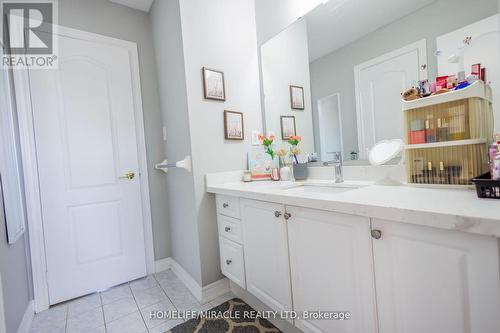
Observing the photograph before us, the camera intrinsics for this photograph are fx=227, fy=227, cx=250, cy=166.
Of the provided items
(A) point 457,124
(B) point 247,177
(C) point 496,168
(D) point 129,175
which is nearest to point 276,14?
(B) point 247,177

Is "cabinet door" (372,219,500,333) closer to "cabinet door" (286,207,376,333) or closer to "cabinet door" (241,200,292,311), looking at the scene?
"cabinet door" (286,207,376,333)

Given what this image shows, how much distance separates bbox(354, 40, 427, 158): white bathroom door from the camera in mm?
1139

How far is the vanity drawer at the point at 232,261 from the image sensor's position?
1.52 meters

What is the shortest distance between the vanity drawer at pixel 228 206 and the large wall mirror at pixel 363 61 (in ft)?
2.22

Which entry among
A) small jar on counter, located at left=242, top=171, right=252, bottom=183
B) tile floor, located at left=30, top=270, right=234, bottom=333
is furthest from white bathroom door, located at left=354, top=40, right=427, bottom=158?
tile floor, located at left=30, top=270, right=234, bottom=333

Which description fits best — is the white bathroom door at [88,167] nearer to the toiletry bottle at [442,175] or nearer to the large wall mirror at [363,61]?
the large wall mirror at [363,61]

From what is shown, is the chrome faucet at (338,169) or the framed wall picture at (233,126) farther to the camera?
the framed wall picture at (233,126)

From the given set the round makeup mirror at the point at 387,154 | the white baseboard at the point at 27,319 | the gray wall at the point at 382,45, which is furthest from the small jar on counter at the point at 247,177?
the white baseboard at the point at 27,319

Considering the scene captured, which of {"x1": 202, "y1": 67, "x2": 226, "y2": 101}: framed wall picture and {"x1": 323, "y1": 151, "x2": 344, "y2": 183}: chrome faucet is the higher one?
{"x1": 202, "y1": 67, "x2": 226, "y2": 101}: framed wall picture

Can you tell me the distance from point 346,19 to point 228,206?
56.4 inches

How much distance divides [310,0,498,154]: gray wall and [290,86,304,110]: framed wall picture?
116 millimetres

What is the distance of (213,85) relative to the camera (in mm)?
1786

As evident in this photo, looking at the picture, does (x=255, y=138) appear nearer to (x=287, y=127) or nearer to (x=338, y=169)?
(x=287, y=127)

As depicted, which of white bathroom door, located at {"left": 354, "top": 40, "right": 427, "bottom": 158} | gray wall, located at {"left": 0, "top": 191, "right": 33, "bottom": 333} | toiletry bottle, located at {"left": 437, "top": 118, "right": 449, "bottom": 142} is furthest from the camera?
gray wall, located at {"left": 0, "top": 191, "right": 33, "bottom": 333}
